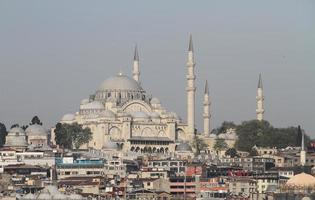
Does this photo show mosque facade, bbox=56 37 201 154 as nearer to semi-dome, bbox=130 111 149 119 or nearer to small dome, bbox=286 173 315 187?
semi-dome, bbox=130 111 149 119

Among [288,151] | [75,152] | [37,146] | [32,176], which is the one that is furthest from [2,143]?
[32,176]

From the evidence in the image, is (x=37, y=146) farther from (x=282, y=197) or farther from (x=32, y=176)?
(x=282, y=197)

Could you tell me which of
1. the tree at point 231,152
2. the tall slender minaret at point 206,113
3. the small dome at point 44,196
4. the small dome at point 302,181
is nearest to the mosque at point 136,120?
the tall slender minaret at point 206,113

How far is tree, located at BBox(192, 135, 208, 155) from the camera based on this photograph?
95.2 metres

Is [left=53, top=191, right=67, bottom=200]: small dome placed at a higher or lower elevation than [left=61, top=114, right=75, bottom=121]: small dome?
lower

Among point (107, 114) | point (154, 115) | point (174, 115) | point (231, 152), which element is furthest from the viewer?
point (174, 115)

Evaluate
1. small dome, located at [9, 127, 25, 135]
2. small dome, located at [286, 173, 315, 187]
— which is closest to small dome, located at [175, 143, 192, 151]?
small dome, located at [9, 127, 25, 135]

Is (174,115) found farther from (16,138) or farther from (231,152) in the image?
(16,138)

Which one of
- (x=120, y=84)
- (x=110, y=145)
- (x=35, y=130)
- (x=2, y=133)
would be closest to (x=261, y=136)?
(x=110, y=145)

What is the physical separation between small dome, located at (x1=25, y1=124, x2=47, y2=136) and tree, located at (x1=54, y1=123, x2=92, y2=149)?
11.2 ft

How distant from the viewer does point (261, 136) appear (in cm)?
9338

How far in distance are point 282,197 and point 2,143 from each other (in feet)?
149

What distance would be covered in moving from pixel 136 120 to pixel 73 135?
13.2 feet

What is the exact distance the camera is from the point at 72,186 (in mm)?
65625
